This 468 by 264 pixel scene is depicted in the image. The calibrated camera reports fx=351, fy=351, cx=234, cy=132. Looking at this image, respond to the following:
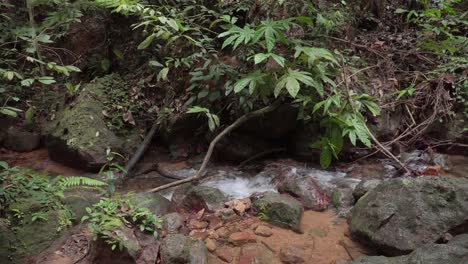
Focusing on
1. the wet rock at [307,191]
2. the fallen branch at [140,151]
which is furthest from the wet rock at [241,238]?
the fallen branch at [140,151]

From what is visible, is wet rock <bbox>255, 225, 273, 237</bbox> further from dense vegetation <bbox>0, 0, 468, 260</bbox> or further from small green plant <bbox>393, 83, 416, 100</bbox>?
small green plant <bbox>393, 83, 416, 100</bbox>

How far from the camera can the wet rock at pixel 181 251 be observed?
2.76m

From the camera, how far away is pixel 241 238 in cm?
328

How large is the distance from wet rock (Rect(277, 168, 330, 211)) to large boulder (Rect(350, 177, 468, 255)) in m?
0.57

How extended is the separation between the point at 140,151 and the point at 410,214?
11.5ft

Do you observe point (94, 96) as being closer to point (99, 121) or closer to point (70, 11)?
point (99, 121)

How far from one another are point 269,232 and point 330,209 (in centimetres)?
88

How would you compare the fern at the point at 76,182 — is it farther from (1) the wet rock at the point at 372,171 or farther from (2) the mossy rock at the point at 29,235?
(1) the wet rock at the point at 372,171

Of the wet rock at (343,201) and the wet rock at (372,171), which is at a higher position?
the wet rock at (372,171)

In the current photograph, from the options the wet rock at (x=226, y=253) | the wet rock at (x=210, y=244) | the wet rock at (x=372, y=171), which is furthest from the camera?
the wet rock at (x=372, y=171)

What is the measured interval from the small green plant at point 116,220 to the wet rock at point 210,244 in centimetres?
50

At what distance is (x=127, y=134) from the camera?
515cm

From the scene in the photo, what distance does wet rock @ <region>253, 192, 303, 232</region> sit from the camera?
11.4 ft

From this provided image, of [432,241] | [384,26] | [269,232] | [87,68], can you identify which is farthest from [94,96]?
[384,26]
